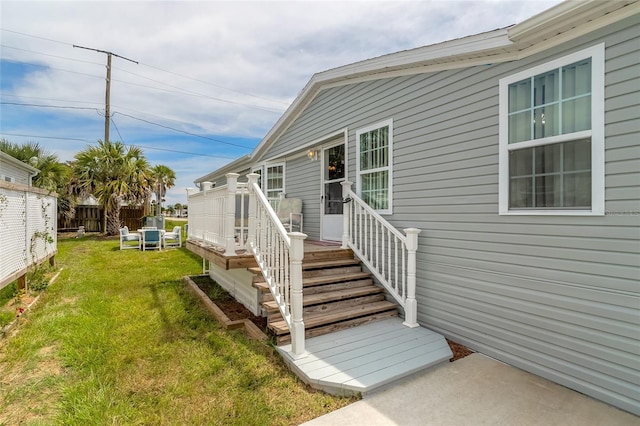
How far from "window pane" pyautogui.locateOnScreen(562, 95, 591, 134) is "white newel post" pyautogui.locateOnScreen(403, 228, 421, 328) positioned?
1.77m

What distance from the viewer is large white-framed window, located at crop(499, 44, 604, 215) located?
261cm

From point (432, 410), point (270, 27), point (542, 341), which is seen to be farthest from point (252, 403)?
point (270, 27)

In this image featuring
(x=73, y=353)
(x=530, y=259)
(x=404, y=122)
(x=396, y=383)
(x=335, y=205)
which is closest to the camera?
(x=396, y=383)

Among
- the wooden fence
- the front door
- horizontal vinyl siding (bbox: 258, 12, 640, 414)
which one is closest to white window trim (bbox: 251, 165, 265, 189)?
the front door

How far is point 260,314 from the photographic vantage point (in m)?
4.75

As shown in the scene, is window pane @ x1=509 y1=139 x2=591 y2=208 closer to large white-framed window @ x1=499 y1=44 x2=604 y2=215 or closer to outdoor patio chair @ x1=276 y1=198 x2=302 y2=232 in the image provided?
large white-framed window @ x1=499 y1=44 x2=604 y2=215

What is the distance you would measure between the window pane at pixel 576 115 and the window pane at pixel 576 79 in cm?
7

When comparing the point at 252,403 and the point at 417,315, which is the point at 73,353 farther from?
the point at 417,315

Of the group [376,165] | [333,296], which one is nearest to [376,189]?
[376,165]

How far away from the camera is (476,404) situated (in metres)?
2.46

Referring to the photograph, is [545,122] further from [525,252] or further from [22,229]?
[22,229]

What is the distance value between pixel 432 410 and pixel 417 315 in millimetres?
1713

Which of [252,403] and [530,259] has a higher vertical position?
[530,259]

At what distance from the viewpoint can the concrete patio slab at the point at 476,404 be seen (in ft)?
7.48
